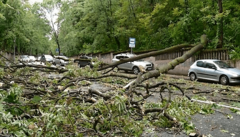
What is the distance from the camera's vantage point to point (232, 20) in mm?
19297

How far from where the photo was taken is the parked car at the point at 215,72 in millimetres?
13953

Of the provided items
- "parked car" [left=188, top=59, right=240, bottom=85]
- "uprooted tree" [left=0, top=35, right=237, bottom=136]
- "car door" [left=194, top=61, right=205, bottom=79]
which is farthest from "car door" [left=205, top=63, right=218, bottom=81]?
"uprooted tree" [left=0, top=35, right=237, bottom=136]

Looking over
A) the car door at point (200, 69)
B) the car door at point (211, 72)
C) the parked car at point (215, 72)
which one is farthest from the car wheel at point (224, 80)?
the car door at point (200, 69)

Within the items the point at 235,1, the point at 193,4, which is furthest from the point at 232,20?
the point at 193,4

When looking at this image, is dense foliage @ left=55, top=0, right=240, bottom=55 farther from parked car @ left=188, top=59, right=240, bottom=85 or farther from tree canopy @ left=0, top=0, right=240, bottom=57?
parked car @ left=188, top=59, right=240, bottom=85

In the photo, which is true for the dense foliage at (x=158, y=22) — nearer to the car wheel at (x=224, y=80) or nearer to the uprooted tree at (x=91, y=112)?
the car wheel at (x=224, y=80)

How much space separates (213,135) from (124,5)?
26.1 metres

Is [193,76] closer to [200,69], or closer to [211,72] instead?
[200,69]

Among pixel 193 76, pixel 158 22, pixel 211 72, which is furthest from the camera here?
pixel 158 22

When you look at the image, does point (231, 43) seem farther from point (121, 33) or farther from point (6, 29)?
point (6, 29)

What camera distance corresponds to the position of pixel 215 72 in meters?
14.8

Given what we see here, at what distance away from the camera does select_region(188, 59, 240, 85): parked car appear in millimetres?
13953

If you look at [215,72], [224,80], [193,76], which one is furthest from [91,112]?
[193,76]

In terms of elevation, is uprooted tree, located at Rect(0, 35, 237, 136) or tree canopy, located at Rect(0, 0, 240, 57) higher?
tree canopy, located at Rect(0, 0, 240, 57)
